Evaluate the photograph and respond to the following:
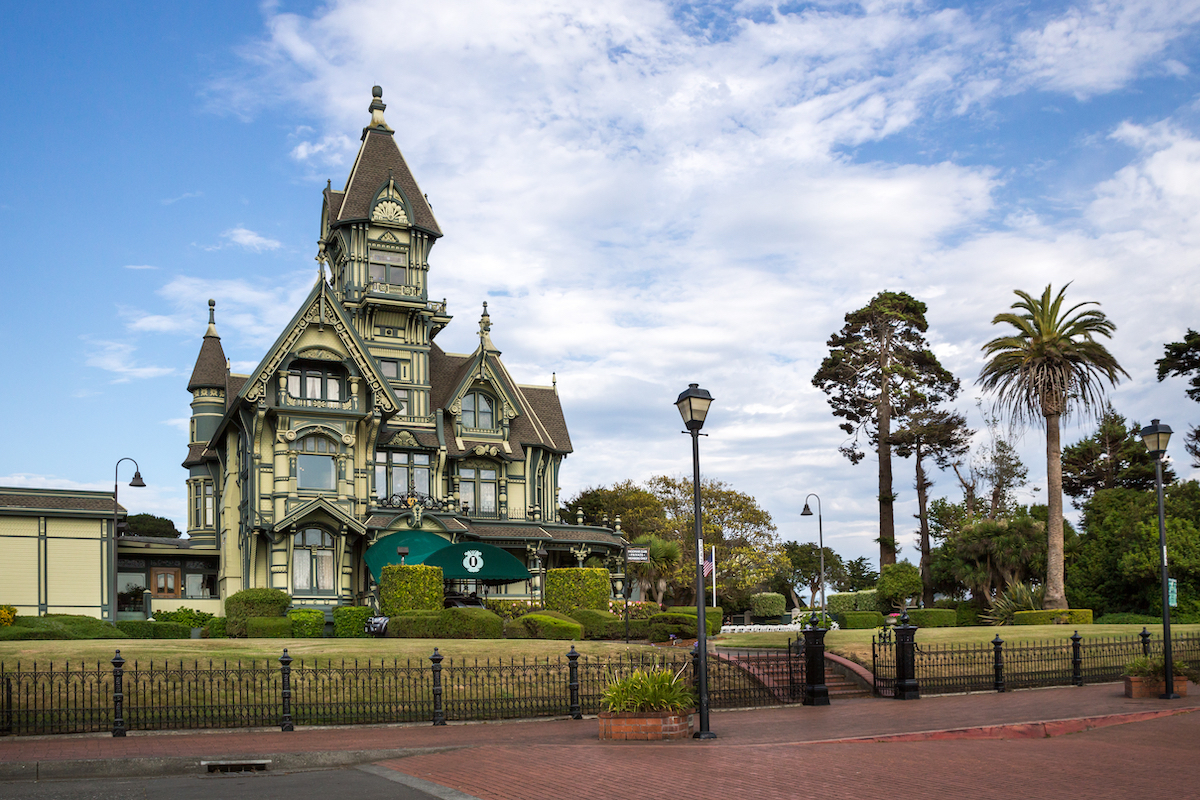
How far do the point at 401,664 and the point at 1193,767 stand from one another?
55.0 ft

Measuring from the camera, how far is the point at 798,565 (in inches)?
3740

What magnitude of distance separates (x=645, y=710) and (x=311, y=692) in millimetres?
7521

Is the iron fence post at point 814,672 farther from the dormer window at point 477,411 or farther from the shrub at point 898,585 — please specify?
the shrub at point 898,585

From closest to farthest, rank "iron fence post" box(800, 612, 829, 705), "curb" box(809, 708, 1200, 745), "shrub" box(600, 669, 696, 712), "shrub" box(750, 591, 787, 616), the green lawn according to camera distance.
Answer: "curb" box(809, 708, 1200, 745)
"shrub" box(600, 669, 696, 712)
"iron fence post" box(800, 612, 829, 705)
the green lawn
"shrub" box(750, 591, 787, 616)

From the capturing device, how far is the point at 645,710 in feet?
53.5

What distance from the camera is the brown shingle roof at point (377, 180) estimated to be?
47.5m

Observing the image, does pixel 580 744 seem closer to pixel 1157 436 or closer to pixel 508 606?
pixel 1157 436

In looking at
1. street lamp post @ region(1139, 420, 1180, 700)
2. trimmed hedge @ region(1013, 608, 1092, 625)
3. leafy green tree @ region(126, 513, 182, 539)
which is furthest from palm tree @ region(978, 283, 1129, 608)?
leafy green tree @ region(126, 513, 182, 539)

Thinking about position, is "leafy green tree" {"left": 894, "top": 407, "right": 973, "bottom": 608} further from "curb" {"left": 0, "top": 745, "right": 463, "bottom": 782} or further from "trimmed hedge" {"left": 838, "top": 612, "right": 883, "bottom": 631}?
"curb" {"left": 0, "top": 745, "right": 463, "bottom": 782}

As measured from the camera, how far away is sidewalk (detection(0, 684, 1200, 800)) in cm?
1312

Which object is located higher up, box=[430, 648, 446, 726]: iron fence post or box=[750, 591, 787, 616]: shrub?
box=[430, 648, 446, 726]: iron fence post

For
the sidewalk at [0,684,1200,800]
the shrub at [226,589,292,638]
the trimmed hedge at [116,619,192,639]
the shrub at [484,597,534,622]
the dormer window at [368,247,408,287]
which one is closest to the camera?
the sidewalk at [0,684,1200,800]

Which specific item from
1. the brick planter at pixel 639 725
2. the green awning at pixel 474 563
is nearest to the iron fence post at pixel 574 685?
the brick planter at pixel 639 725

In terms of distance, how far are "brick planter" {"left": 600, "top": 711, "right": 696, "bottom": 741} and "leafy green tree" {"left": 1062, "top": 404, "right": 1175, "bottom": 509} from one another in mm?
62944
